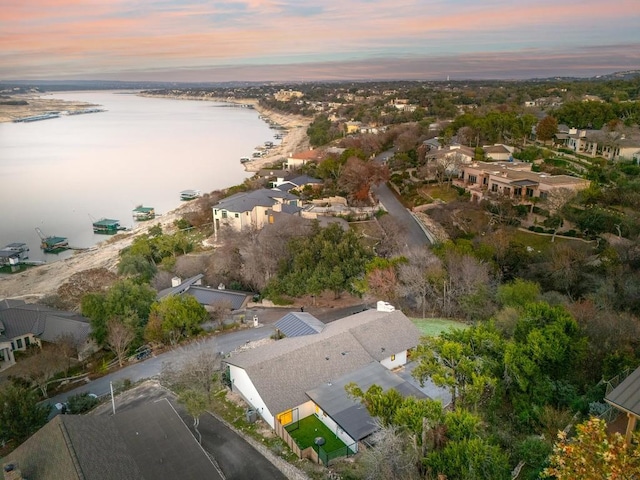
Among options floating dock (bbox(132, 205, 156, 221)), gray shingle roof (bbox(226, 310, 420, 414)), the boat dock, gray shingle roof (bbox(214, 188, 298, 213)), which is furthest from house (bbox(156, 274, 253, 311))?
floating dock (bbox(132, 205, 156, 221))

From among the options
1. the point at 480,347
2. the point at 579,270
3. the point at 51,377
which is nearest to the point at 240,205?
the point at 51,377

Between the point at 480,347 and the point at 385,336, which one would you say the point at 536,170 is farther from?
the point at 480,347

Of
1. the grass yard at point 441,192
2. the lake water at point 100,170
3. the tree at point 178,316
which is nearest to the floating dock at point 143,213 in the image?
the lake water at point 100,170

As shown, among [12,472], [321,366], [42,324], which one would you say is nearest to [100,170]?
[42,324]

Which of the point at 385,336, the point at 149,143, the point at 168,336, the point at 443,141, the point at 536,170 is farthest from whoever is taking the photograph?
the point at 149,143

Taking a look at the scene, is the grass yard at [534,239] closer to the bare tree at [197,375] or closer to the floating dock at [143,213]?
the bare tree at [197,375]
